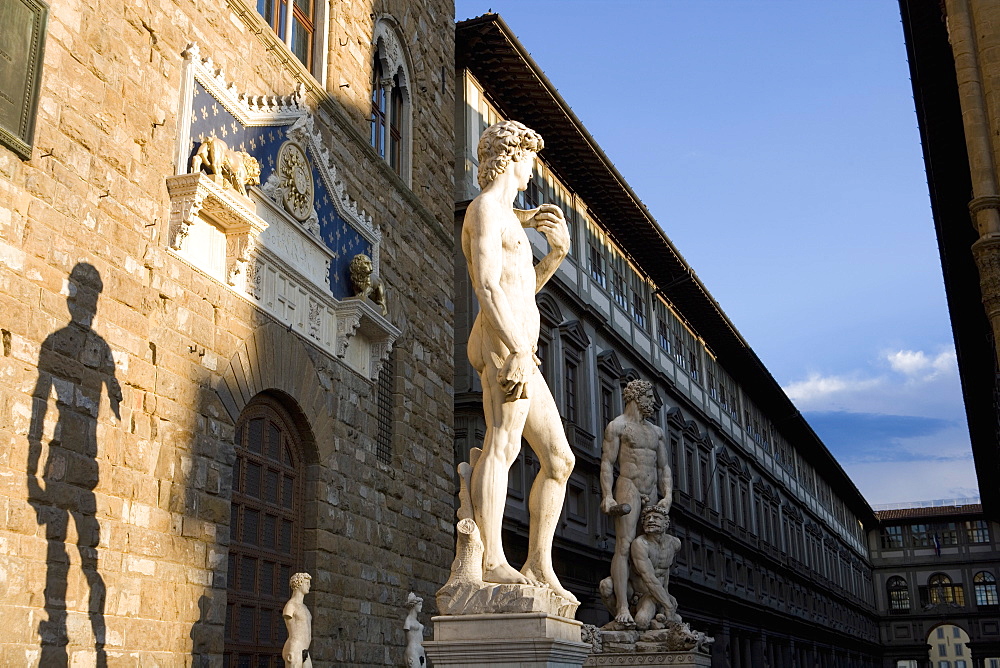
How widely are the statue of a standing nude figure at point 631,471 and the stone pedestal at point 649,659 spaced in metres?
0.79

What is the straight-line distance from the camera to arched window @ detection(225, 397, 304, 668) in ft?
36.6

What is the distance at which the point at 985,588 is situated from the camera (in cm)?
7394

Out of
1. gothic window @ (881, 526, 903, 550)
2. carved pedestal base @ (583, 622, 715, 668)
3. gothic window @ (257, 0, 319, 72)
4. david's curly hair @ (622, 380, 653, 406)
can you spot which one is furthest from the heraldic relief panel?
gothic window @ (881, 526, 903, 550)

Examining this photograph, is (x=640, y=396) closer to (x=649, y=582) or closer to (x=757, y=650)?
(x=649, y=582)

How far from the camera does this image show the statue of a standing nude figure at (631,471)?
38.9ft

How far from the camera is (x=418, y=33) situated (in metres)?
17.4

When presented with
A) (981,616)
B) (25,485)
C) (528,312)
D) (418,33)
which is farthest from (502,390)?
(981,616)

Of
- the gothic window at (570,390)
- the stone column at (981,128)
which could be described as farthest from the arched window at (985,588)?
the stone column at (981,128)

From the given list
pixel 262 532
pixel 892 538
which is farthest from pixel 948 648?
pixel 262 532

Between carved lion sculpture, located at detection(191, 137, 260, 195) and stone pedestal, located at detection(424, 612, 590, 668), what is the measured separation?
5766mm

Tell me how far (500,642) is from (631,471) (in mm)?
5899

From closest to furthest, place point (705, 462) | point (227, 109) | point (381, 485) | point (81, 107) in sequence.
Answer: point (81, 107)
point (227, 109)
point (381, 485)
point (705, 462)

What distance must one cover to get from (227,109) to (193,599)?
15.9ft

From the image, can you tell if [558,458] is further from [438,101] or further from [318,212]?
[438,101]
